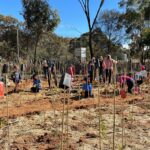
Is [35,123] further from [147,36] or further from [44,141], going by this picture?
[147,36]

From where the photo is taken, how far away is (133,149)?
5.09 metres

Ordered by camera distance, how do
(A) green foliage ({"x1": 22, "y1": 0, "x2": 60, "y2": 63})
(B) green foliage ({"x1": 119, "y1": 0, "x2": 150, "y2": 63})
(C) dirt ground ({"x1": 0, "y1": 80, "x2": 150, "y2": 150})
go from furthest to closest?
(B) green foliage ({"x1": 119, "y1": 0, "x2": 150, "y2": 63}) → (A) green foliage ({"x1": 22, "y1": 0, "x2": 60, "y2": 63}) → (C) dirt ground ({"x1": 0, "y1": 80, "x2": 150, "y2": 150})

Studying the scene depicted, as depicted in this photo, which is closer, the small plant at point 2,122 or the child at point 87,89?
the small plant at point 2,122

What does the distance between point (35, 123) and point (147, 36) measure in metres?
20.0

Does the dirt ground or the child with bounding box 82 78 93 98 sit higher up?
the child with bounding box 82 78 93 98

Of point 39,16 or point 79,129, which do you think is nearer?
point 79,129

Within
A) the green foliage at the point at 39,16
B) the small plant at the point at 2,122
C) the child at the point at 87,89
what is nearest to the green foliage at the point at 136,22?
the green foliage at the point at 39,16

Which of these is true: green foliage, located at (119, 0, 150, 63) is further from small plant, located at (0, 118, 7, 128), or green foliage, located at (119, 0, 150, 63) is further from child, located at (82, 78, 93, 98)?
small plant, located at (0, 118, 7, 128)

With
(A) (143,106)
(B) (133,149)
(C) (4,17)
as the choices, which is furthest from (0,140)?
(C) (4,17)

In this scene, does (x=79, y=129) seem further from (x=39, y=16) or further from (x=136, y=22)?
(x=136, y=22)

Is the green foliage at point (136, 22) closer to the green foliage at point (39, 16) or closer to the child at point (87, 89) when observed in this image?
the green foliage at point (39, 16)

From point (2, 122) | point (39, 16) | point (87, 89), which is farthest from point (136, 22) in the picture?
point (2, 122)

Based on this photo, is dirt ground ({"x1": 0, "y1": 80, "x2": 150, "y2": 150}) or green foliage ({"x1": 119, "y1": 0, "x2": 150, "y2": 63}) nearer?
dirt ground ({"x1": 0, "y1": 80, "x2": 150, "y2": 150})

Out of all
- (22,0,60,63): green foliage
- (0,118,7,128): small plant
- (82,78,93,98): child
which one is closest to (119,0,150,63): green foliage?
(22,0,60,63): green foliage
